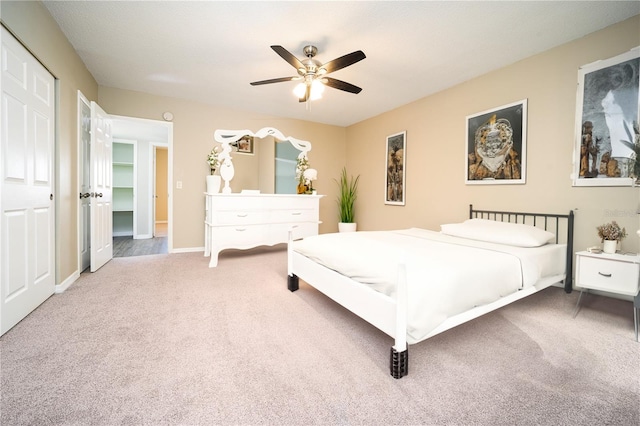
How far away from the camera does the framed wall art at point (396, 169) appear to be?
461 centimetres

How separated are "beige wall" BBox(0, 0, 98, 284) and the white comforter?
2.31 metres

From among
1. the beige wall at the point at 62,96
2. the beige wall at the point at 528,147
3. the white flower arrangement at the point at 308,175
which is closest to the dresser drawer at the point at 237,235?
the white flower arrangement at the point at 308,175

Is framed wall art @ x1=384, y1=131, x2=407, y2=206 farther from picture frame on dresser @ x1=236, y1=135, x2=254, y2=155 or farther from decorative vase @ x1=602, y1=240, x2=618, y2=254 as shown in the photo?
decorative vase @ x1=602, y1=240, x2=618, y2=254

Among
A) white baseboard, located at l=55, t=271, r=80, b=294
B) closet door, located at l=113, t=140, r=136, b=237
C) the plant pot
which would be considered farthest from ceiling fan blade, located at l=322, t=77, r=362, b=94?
closet door, located at l=113, t=140, r=136, b=237

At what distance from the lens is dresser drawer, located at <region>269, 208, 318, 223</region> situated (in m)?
4.19

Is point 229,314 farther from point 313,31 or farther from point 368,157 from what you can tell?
point 368,157

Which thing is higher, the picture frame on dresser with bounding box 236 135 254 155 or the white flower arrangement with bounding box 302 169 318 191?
the picture frame on dresser with bounding box 236 135 254 155

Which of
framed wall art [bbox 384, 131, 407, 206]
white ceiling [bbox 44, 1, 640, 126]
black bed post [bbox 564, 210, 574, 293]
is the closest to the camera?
white ceiling [bbox 44, 1, 640, 126]

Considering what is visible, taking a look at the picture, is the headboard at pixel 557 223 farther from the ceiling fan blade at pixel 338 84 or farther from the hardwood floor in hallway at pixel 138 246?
the hardwood floor in hallway at pixel 138 246

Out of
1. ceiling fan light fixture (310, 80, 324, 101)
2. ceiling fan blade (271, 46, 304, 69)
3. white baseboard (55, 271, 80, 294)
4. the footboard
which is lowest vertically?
white baseboard (55, 271, 80, 294)

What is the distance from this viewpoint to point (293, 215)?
436cm

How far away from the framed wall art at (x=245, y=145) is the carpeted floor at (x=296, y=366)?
2.82 meters

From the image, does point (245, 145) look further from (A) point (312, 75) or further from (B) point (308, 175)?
(A) point (312, 75)

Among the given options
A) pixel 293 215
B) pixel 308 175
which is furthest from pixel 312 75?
pixel 293 215
